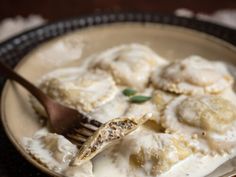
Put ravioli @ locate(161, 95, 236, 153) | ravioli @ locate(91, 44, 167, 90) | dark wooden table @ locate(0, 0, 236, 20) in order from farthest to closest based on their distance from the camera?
dark wooden table @ locate(0, 0, 236, 20)
ravioli @ locate(91, 44, 167, 90)
ravioli @ locate(161, 95, 236, 153)

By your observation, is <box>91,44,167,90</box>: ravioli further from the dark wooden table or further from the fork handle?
the dark wooden table

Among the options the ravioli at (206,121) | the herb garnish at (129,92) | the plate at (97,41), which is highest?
the plate at (97,41)

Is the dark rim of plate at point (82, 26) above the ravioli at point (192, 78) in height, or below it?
above

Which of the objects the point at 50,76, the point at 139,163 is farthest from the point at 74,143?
the point at 50,76

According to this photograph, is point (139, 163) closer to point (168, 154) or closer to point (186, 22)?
point (168, 154)

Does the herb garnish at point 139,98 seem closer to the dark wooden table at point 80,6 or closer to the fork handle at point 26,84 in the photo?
the fork handle at point 26,84

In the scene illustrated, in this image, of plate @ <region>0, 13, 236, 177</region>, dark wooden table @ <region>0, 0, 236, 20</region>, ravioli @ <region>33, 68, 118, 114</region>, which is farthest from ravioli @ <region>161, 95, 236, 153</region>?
dark wooden table @ <region>0, 0, 236, 20</region>

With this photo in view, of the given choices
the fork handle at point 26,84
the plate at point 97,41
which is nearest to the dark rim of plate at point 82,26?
the plate at point 97,41
